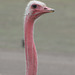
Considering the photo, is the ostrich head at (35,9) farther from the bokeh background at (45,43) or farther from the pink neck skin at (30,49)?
the bokeh background at (45,43)

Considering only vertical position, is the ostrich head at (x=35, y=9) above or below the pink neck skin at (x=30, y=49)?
above

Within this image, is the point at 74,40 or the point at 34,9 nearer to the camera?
the point at 34,9

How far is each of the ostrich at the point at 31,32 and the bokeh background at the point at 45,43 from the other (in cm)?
812

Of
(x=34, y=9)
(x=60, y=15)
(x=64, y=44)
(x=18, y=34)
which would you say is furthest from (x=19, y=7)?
(x=34, y=9)

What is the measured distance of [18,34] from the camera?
17.4m

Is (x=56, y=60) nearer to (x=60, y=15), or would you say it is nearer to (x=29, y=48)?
(x=60, y=15)

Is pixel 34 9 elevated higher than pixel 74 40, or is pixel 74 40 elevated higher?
pixel 34 9

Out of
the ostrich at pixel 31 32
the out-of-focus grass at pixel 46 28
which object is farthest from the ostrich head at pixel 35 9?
the out-of-focus grass at pixel 46 28

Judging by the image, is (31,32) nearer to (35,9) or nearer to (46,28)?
(35,9)

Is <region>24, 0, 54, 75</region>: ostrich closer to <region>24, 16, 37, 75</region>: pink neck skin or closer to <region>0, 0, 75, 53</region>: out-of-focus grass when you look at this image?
<region>24, 16, 37, 75</region>: pink neck skin

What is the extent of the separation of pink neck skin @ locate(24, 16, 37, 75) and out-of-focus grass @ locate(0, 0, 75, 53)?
1044 centimetres

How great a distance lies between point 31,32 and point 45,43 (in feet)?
36.6

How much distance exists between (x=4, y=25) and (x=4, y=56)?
4404 millimetres

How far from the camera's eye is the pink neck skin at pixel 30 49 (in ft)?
16.9
